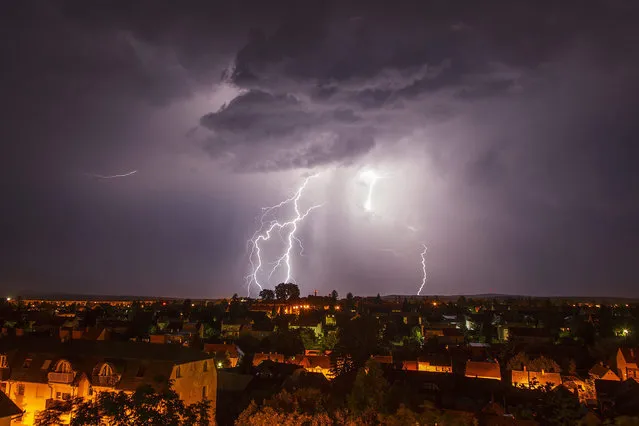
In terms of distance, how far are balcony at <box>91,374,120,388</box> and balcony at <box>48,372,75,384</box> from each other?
4.16 ft

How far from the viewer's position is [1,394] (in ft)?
71.4

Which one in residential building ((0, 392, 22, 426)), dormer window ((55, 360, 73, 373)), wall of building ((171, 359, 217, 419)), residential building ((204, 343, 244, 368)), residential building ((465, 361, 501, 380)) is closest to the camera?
residential building ((0, 392, 22, 426))

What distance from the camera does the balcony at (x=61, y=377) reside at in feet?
91.7

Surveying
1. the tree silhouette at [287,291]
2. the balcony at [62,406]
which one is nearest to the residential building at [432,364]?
the balcony at [62,406]

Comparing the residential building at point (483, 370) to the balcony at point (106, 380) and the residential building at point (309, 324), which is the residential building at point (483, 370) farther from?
the residential building at point (309, 324)

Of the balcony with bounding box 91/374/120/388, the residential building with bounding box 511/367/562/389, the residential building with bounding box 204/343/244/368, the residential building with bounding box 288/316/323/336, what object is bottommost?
the residential building with bounding box 511/367/562/389

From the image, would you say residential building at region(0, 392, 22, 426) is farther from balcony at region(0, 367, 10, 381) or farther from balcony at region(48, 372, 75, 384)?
balcony at region(0, 367, 10, 381)

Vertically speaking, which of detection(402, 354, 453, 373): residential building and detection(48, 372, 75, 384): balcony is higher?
detection(48, 372, 75, 384): balcony

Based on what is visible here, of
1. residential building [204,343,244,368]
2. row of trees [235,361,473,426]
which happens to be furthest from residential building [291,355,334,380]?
row of trees [235,361,473,426]

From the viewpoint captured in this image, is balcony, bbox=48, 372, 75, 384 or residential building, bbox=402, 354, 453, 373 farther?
residential building, bbox=402, 354, 453, 373

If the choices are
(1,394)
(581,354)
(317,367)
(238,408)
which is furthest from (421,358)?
(1,394)

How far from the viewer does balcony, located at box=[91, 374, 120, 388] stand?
90.1 ft

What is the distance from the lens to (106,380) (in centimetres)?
2762

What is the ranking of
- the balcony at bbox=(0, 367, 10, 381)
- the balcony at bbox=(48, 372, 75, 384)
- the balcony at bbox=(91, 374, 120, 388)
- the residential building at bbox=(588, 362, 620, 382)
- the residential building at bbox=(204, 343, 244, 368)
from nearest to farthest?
the balcony at bbox=(91, 374, 120, 388) → the balcony at bbox=(48, 372, 75, 384) → the balcony at bbox=(0, 367, 10, 381) → the residential building at bbox=(588, 362, 620, 382) → the residential building at bbox=(204, 343, 244, 368)
